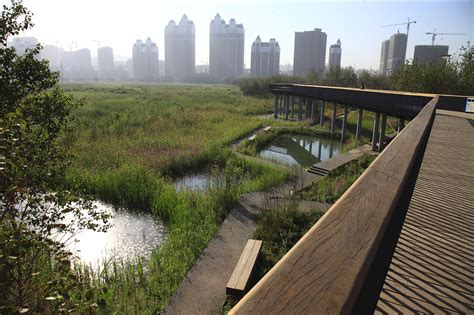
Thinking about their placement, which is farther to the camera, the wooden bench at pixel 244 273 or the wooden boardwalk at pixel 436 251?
the wooden bench at pixel 244 273

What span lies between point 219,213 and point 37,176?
18.3 feet

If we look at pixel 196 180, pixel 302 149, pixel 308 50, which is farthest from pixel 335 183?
pixel 308 50

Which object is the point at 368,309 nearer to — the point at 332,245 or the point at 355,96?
the point at 332,245

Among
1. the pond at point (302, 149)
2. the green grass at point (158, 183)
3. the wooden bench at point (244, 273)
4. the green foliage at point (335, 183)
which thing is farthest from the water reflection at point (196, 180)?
the wooden bench at point (244, 273)

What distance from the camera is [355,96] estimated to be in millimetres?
17391

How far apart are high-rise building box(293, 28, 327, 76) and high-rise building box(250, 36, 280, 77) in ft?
35.2

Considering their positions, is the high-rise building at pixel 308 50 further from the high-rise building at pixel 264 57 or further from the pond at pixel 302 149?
the pond at pixel 302 149

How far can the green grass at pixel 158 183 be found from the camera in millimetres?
6039

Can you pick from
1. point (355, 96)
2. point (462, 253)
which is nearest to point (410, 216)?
point (462, 253)

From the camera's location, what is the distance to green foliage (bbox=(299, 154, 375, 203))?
34.4 ft

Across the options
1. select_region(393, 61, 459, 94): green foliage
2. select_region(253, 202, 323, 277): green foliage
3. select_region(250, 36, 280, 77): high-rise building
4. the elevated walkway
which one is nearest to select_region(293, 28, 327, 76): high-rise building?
select_region(250, 36, 280, 77): high-rise building

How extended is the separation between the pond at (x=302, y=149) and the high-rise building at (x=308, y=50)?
14078cm

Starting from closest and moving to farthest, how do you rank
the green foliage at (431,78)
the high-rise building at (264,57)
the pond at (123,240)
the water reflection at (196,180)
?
the pond at (123,240) < the water reflection at (196,180) < the green foliage at (431,78) < the high-rise building at (264,57)

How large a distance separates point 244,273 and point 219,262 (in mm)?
1104
